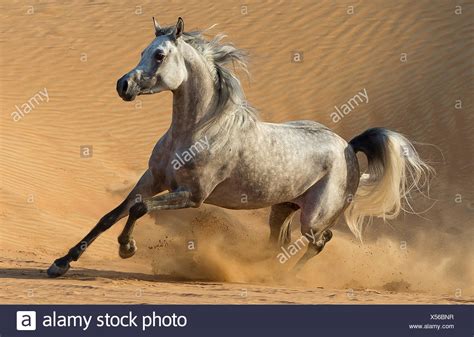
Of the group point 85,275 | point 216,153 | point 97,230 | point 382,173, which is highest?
point 216,153

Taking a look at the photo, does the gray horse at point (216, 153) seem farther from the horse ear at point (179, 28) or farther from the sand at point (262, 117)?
the sand at point (262, 117)

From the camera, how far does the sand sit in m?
9.62

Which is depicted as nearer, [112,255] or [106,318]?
[106,318]

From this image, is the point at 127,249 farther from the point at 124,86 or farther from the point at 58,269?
the point at 124,86

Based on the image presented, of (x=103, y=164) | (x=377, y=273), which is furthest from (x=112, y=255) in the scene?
(x=103, y=164)

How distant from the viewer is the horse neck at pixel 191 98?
862cm

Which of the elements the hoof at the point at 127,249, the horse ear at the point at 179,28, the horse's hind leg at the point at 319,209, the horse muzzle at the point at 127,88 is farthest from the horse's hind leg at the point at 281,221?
the horse muzzle at the point at 127,88

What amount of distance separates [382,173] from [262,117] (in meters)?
7.84

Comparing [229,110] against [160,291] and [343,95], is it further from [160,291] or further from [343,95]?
[343,95]

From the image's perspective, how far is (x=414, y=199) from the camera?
15.4 m

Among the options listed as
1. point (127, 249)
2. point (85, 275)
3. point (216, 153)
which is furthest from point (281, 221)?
point (85, 275)

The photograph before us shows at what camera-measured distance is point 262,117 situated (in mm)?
18281

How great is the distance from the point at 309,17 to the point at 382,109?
184 inches

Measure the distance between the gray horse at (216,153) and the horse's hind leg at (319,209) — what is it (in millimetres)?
11
